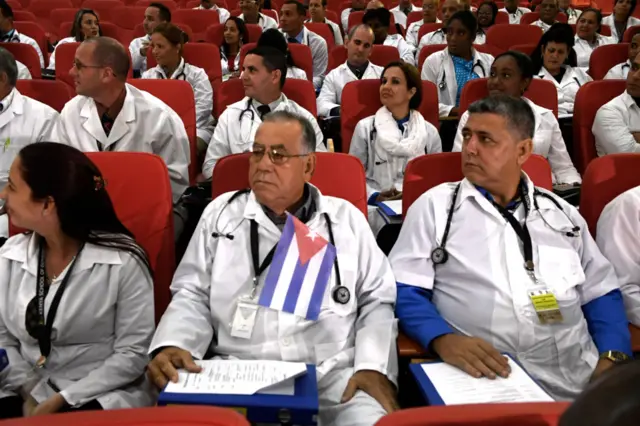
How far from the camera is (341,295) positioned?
1.71 meters

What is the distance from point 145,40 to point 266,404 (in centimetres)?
476

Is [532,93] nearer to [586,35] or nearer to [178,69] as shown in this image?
[178,69]

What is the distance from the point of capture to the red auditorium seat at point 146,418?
68 cm

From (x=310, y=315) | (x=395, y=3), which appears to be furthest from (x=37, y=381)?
(x=395, y=3)

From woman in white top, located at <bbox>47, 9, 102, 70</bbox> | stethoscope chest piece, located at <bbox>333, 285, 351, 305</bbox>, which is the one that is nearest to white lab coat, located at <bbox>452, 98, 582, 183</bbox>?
stethoscope chest piece, located at <bbox>333, 285, 351, 305</bbox>

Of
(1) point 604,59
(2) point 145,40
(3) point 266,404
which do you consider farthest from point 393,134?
(2) point 145,40

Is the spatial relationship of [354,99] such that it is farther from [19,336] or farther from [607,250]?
[19,336]

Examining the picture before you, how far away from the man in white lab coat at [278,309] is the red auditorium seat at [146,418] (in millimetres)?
772

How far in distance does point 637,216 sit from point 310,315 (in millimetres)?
1051

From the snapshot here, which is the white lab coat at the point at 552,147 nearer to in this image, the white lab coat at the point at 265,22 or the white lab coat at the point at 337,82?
the white lab coat at the point at 337,82

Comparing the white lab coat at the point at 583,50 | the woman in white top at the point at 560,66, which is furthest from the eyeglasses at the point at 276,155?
the white lab coat at the point at 583,50

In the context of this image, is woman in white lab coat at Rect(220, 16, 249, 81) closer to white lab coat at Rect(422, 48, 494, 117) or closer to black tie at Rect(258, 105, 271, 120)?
white lab coat at Rect(422, 48, 494, 117)

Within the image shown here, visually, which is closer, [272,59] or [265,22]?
[272,59]

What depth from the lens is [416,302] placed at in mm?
1767
